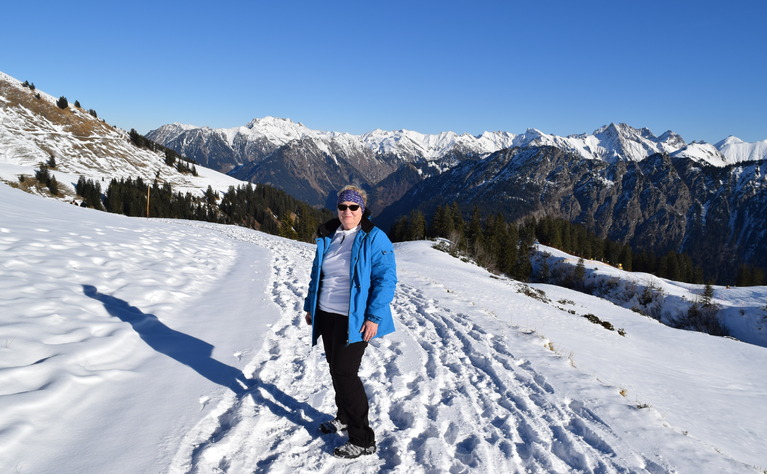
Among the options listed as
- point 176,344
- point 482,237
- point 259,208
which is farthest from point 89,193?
point 176,344

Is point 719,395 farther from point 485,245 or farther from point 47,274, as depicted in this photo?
point 485,245

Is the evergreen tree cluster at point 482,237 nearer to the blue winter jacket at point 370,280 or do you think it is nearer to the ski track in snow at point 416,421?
the ski track in snow at point 416,421

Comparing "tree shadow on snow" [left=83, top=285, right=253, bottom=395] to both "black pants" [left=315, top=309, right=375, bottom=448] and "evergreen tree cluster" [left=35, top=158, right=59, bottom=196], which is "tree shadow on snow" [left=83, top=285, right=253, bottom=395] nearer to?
"black pants" [left=315, top=309, right=375, bottom=448]

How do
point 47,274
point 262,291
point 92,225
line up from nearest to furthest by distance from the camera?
1. point 47,274
2. point 262,291
3. point 92,225

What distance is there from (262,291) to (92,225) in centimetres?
817

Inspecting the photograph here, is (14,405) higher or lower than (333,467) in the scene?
higher

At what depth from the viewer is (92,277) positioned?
26.8 feet

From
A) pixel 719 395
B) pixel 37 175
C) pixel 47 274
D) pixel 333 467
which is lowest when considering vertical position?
pixel 719 395

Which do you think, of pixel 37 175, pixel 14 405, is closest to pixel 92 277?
pixel 14 405

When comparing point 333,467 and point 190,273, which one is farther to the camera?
Result: point 190,273

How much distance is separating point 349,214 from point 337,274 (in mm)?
671

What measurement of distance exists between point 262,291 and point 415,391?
22.4 feet

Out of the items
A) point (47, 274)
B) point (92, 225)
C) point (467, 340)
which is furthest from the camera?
point (92, 225)

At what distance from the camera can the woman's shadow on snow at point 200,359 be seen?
4.74 m
